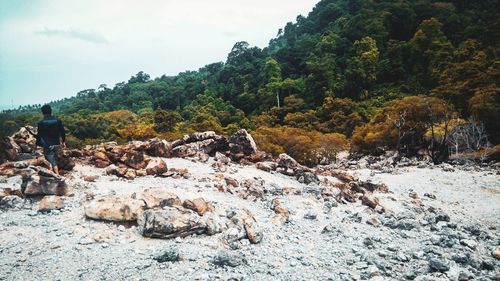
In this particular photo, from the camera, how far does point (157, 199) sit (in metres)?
9.26

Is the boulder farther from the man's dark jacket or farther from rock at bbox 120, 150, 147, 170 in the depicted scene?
the man's dark jacket

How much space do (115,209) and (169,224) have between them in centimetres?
152

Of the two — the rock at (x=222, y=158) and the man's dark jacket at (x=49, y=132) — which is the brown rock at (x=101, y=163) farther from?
the rock at (x=222, y=158)

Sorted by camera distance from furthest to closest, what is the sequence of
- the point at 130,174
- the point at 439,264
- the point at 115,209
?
the point at 130,174 → the point at 115,209 → the point at 439,264

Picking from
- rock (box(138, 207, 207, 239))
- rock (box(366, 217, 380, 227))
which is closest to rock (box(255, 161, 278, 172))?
rock (box(366, 217, 380, 227))

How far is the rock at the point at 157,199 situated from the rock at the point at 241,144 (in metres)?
9.43

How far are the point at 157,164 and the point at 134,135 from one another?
31.3 m

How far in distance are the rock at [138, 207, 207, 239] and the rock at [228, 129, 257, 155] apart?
10.3 metres

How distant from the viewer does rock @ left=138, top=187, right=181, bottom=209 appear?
29.7 ft

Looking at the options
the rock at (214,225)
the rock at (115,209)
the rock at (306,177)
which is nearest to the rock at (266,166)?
the rock at (306,177)

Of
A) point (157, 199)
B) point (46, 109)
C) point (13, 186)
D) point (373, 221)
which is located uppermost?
point (46, 109)

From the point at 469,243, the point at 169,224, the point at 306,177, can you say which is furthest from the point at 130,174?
the point at 469,243

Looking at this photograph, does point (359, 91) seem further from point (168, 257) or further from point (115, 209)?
point (168, 257)

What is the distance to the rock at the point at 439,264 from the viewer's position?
7.89 metres
